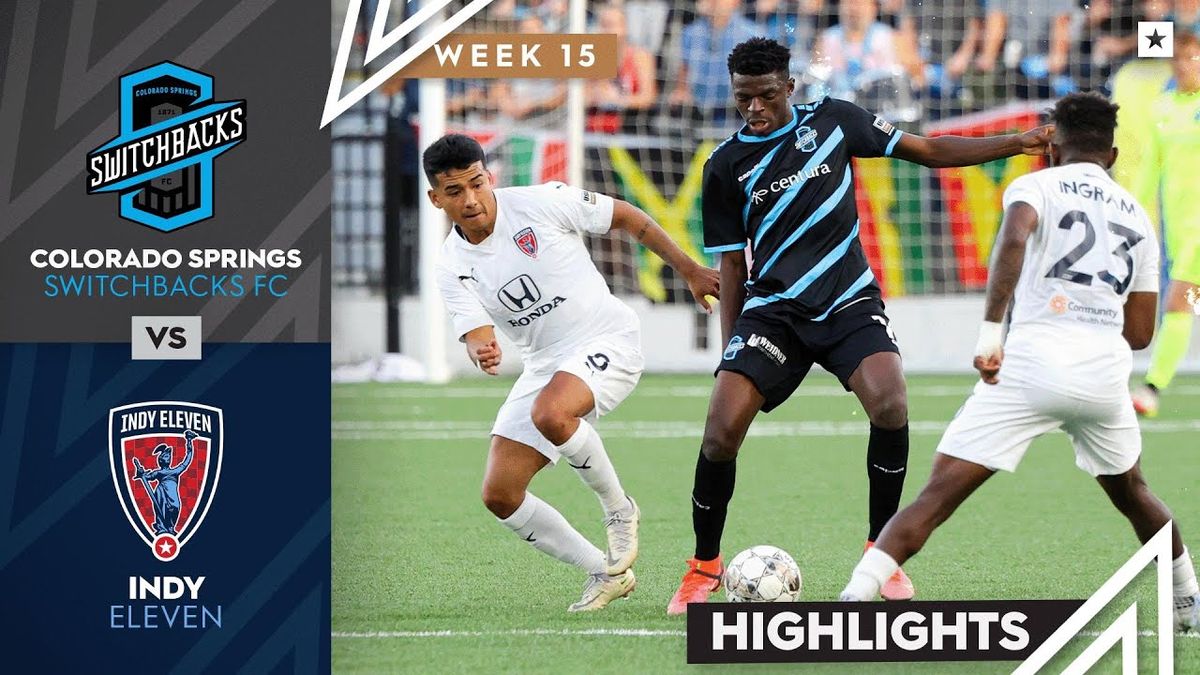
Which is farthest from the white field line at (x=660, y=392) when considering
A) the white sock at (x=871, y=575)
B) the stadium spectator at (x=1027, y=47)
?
the white sock at (x=871, y=575)

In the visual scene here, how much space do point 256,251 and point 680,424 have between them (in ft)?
21.4

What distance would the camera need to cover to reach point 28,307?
11.4 ft

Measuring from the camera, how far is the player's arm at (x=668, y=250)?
A: 479 cm

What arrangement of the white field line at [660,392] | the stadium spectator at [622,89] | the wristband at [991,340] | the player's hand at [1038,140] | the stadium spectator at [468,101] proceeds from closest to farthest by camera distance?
the wristband at [991,340], the player's hand at [1038,140], the stadium spectator at [622,89], the stadium spectator at [468,101], the white field line at [660,392]

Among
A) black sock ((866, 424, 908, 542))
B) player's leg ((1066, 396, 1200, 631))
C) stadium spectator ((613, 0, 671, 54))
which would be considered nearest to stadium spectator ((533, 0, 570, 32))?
stadium spectator ((613, 0, 671, 54))

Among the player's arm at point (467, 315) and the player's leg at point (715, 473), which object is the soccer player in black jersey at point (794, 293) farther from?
the player's arm at point (467, 315)

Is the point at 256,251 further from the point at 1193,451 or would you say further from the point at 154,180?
the point at 1193,451

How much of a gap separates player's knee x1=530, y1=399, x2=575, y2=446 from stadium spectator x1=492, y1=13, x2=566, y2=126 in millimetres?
5720

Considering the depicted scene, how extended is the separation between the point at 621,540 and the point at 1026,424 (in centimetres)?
143

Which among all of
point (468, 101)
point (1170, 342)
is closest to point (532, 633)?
point (1170, 342)

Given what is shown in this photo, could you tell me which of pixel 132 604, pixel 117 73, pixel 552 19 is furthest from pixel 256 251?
pixel 552 19

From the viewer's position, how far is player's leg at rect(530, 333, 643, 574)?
488cm

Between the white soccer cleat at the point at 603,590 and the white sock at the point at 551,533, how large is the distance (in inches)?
2.1

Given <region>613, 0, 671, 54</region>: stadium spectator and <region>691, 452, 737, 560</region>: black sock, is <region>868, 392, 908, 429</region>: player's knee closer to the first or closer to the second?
<region>691, 452, 737, 560</region>: black sock
